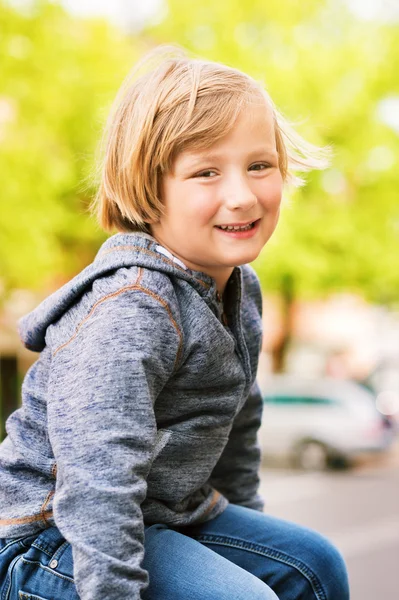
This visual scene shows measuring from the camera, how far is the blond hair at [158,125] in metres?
1.50

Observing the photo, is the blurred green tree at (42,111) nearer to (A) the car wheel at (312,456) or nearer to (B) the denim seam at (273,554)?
(A) the car wheel at (312,456)

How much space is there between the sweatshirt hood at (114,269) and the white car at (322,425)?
35.1 ft

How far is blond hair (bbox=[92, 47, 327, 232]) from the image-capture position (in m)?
1.50

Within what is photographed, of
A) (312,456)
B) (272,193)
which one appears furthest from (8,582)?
(312,456)

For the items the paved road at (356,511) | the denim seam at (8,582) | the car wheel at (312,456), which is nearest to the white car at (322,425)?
the car wheel at (312,456)

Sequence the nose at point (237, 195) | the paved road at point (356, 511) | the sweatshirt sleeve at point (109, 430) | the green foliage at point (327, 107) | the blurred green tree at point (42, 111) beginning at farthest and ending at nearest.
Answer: the green foliage at point (327, 107) → the blurred green tree at point (42, 111) → the paved road at point (356, 511) → the nose at point (237, 195) → the sweatshirt sleeve at point (109, 430)

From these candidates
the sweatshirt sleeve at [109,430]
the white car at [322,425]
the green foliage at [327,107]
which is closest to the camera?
the sweatshirt sleeve at [109,430]

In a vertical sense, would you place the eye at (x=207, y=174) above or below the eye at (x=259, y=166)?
below

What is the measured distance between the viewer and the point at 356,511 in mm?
9828

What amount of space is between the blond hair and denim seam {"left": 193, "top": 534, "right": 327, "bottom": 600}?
660 mm

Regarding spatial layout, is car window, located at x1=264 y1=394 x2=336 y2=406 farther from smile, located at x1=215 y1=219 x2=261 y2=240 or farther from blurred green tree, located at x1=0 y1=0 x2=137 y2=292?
smile, located at x1=215 y1=219 x2=261 y2=240

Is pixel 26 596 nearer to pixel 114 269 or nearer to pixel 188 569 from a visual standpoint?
pixel 188 569

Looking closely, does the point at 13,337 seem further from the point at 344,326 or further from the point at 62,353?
the point at 344,326

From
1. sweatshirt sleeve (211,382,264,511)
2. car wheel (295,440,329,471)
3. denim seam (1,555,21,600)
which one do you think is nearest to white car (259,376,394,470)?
car wheel (295,440,329,471)
